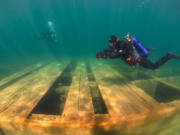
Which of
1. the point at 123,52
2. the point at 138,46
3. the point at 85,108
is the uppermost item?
the point at 138,46

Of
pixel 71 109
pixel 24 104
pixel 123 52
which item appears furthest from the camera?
pixel 123 52

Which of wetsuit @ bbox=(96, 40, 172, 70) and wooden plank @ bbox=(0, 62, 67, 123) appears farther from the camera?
wetsuit @ bbox=(96, 40, 172, 70)

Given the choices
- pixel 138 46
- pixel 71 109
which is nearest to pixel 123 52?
pixel 138 46

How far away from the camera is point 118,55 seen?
3928mm

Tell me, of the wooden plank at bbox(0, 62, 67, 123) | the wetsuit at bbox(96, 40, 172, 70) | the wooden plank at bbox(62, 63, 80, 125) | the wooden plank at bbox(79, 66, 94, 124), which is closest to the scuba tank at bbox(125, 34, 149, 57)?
the wetsuit at bbox(96, 40, 172, 70)

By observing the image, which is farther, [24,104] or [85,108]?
[24,104]

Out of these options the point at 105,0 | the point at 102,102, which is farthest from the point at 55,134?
the point at 105,0

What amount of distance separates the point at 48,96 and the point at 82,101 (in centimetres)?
130

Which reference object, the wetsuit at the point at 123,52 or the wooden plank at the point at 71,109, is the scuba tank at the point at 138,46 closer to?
the wetsuit at the point at 123,52

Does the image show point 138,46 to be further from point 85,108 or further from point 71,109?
point 71,109

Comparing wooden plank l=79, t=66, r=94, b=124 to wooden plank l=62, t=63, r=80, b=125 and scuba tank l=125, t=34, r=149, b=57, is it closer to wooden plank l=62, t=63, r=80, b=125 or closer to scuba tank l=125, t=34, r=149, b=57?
wooden plank l=62, t=63, r=80, b=125

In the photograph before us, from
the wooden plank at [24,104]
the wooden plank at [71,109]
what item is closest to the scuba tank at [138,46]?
the wooden plank at [71,109]

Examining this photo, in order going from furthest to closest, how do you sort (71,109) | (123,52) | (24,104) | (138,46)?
1. (138,46)
2. (123,52)
3. (24,104)
4. (71,109)

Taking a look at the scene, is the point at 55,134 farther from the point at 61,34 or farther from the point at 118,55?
the point at 61,34
